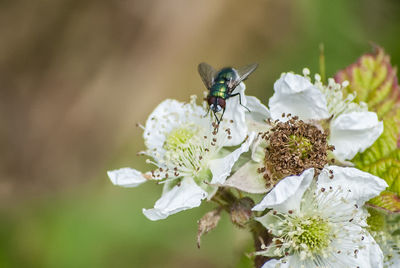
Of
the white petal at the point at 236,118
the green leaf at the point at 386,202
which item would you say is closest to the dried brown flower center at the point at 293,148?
the white petal at the point at 236,118

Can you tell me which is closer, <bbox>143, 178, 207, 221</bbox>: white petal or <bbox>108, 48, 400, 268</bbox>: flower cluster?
<bbox>108, 48, 400, 268</bbox>: flower cluster

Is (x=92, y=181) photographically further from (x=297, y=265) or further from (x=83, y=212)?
(x=297, y=265)

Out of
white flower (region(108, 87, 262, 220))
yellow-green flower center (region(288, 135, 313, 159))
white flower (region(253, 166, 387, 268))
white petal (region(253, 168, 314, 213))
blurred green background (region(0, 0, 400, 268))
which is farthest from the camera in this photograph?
blurred green background (region(0, 0, 400, 268))

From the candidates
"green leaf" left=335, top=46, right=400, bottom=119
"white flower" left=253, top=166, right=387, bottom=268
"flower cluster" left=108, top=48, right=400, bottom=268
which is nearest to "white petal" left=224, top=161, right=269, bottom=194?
"flower cluster" left=108, top=48, right=400, bottom=268

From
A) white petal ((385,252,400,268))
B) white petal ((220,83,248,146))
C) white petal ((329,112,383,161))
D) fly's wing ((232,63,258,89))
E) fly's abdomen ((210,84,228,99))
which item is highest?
fly's wing ((232,63,258,89))

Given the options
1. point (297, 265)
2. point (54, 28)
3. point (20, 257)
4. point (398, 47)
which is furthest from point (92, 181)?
point (297, 265)

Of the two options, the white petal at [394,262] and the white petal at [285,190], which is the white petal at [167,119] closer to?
the white petal at [285,190]

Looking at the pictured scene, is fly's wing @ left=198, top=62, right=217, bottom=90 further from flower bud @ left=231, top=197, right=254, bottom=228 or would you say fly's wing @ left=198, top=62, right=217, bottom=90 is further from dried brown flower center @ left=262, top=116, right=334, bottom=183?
flower bud @ left=231, top=197, right=254, bottom=228
